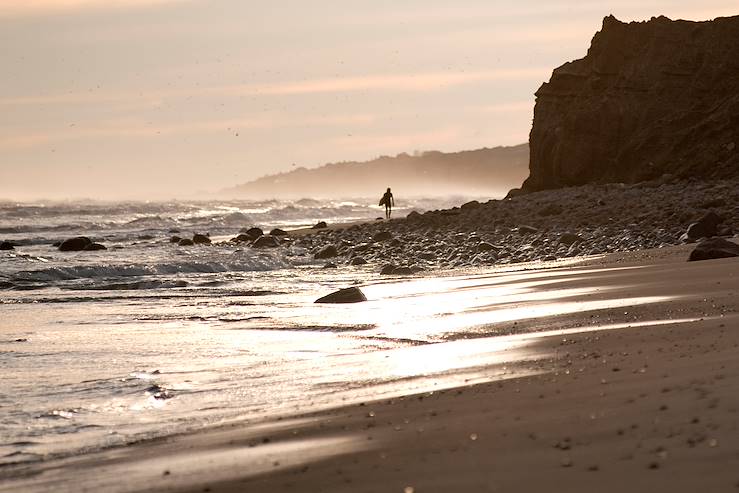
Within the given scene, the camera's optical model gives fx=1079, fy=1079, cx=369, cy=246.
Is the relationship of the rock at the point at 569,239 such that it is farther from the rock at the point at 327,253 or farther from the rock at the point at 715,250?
the rock at the point at 715,250

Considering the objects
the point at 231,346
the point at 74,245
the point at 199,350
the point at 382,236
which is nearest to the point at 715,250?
the point at 231,346

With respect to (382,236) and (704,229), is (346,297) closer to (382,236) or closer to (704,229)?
(704,229)

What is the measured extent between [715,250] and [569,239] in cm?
873

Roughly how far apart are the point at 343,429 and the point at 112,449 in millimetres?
1379

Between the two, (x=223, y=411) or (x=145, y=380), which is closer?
(x=223, y=411)

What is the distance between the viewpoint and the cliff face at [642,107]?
105 ft

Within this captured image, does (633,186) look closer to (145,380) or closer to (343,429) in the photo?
(145,380)

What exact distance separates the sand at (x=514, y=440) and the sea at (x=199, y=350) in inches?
21.3

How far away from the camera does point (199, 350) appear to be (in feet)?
33.4

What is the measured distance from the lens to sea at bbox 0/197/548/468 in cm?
704

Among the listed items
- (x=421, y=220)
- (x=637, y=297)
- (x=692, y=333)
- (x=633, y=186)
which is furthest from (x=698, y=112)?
(x=692, y=333)

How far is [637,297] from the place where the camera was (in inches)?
412

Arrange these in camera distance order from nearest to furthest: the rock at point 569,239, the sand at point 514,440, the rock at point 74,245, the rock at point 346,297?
the sand at point 514,440 < the rock at point 346,297 < the rock at point 569,239 < the rock at point 74,245

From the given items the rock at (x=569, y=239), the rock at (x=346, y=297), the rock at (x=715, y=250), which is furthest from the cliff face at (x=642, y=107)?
the rock at (x=346, y=297)
